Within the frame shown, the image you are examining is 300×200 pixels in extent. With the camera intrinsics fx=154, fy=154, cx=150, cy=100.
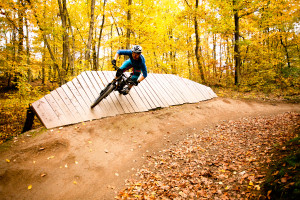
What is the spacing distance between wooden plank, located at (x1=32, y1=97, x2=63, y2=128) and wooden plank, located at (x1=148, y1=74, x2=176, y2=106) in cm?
502

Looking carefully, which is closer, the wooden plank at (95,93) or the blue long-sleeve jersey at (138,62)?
the blue long-sleeve jersey at (138,62)

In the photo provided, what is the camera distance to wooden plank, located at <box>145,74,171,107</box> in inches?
324

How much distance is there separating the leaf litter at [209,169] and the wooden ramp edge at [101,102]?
2905 mm

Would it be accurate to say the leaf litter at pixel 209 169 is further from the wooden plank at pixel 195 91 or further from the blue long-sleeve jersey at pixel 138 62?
the wooden plank at pixel 195 91

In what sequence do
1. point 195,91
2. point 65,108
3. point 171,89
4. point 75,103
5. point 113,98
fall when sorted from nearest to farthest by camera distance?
point 65,108 → point 75,103 → point 113,98 → point 171,89 → point 195,91

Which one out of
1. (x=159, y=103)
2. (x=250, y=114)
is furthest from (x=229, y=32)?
(x=159, y=103)

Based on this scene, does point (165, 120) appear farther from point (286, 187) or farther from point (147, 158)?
point (286, 187)

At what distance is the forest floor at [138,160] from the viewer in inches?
117

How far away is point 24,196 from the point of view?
2.91m

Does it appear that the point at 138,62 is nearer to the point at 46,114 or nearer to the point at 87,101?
Answer: the point at 87,101

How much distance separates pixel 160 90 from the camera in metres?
8.73

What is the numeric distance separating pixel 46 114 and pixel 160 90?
5499 mm

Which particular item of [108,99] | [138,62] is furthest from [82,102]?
[138,62]

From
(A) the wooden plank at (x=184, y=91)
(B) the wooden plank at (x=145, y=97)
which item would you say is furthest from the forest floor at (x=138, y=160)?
(A) the wooden plank at (x=184, y=91)
